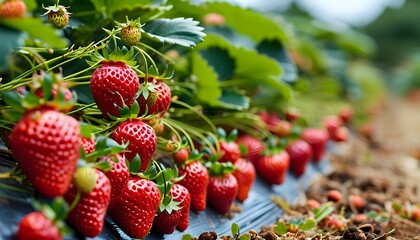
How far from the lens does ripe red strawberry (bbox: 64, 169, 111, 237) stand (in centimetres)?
115

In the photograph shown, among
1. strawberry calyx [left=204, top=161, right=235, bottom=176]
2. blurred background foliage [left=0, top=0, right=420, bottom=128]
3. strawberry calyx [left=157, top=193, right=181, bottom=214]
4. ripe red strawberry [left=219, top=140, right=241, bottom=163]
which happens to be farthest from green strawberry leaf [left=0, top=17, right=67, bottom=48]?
ripe red strawberry [left=219, top=140, right=241, bottom=163]

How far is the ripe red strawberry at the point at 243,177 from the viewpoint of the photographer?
6.14 feet

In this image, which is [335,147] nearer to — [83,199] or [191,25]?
[191,25]

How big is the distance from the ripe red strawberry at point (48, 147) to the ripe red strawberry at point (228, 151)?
762 millimetres

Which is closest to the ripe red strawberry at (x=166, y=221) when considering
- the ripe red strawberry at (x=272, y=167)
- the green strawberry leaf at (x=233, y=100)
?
the green strawberry leaf at (x=233, y=100)

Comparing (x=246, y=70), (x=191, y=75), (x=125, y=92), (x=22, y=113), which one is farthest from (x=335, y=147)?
(x=22, y=113)

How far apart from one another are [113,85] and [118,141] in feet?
0.38

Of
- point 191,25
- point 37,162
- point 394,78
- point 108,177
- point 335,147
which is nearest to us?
point 37,162

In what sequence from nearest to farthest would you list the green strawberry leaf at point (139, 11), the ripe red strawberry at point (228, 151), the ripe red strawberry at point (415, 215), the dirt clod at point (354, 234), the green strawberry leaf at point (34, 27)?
the green strawberry leaf at point (34, 27) < the dirt clod at point (354, 234) < the green strawberry leaf at point (139, 11) < the ripe red strawberry at point (228, 151) < the ripe red strawberry at point (415, 215)

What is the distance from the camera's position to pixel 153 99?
1415 millimetres

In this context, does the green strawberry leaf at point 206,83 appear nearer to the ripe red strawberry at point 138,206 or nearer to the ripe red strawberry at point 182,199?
the ripe red strawberry at point 182,199

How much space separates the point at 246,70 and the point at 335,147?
50.8 inches

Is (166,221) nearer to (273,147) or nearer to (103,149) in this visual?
(103,149)

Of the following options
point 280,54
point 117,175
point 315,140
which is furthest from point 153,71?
point 315,140
